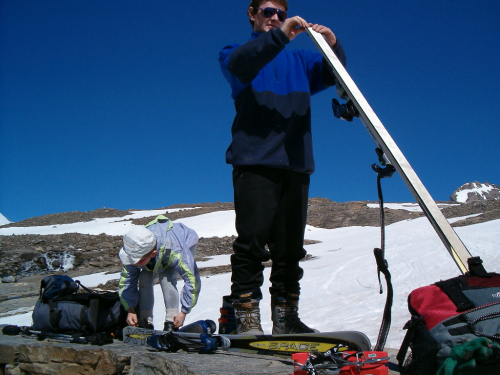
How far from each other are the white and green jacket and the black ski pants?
1002mm

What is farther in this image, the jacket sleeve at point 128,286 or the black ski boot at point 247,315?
the jacket sleeve at point 128,286

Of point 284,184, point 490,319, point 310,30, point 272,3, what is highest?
point 272,3

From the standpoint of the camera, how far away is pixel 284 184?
7.20 feet

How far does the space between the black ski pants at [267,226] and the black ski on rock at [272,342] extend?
0.73 feet

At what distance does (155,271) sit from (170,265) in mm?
129

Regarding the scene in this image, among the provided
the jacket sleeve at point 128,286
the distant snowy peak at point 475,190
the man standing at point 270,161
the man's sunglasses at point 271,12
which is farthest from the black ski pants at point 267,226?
the distant snowy peak at point 475,190

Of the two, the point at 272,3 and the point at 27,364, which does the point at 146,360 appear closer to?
the point at 27,364

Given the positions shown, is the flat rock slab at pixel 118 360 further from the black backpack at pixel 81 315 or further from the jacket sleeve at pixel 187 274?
the jacket sleeve at pixel 187 274

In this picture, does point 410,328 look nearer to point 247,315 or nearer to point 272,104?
point 247,315

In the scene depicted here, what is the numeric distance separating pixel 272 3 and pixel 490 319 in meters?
1.90

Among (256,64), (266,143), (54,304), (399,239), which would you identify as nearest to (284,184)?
(266,143)

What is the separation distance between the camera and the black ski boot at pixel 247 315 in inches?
80.6

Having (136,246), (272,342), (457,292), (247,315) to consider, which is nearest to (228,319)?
(247,315)

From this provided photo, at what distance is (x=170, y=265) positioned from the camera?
10.5 feet
